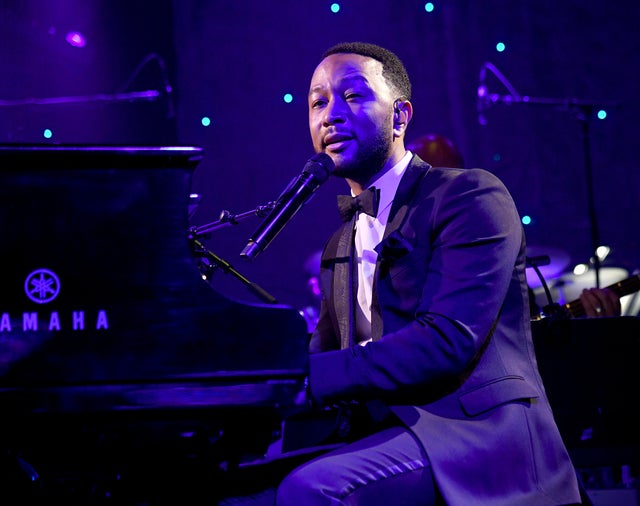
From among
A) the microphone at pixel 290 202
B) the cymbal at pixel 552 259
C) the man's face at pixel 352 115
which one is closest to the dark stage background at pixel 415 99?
the cymbal at pixel 552 259

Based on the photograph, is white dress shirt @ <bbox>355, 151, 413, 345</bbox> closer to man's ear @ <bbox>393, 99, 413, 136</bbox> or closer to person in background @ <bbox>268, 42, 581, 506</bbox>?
person in background @ <bbox>268, 42, 581, 506</bbox>

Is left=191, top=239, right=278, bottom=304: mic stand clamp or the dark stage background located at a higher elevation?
the dark stage background

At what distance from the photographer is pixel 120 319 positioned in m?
1.77

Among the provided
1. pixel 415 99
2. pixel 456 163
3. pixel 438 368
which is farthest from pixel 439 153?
pixel 438 368

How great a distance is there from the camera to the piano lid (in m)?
1.75

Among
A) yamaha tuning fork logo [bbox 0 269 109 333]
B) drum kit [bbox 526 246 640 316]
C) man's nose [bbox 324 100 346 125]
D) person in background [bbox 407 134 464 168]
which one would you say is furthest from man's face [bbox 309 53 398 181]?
drum kit [bbox 526 246 640 316]

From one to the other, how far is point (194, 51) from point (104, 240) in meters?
4.77

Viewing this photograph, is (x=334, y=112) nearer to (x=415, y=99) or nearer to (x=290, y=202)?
(x=290, y=202)

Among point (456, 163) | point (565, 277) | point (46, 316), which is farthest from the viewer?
point (565, 277)

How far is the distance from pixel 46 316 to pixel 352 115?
1409 mm

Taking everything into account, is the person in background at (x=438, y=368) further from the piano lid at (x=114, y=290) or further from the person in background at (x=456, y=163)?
the person in background at (x=456, y=163)

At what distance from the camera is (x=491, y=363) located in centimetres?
232

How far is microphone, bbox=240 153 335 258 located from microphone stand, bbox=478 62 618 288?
3617 mm

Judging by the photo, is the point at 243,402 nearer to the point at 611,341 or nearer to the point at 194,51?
the point at 611,341
